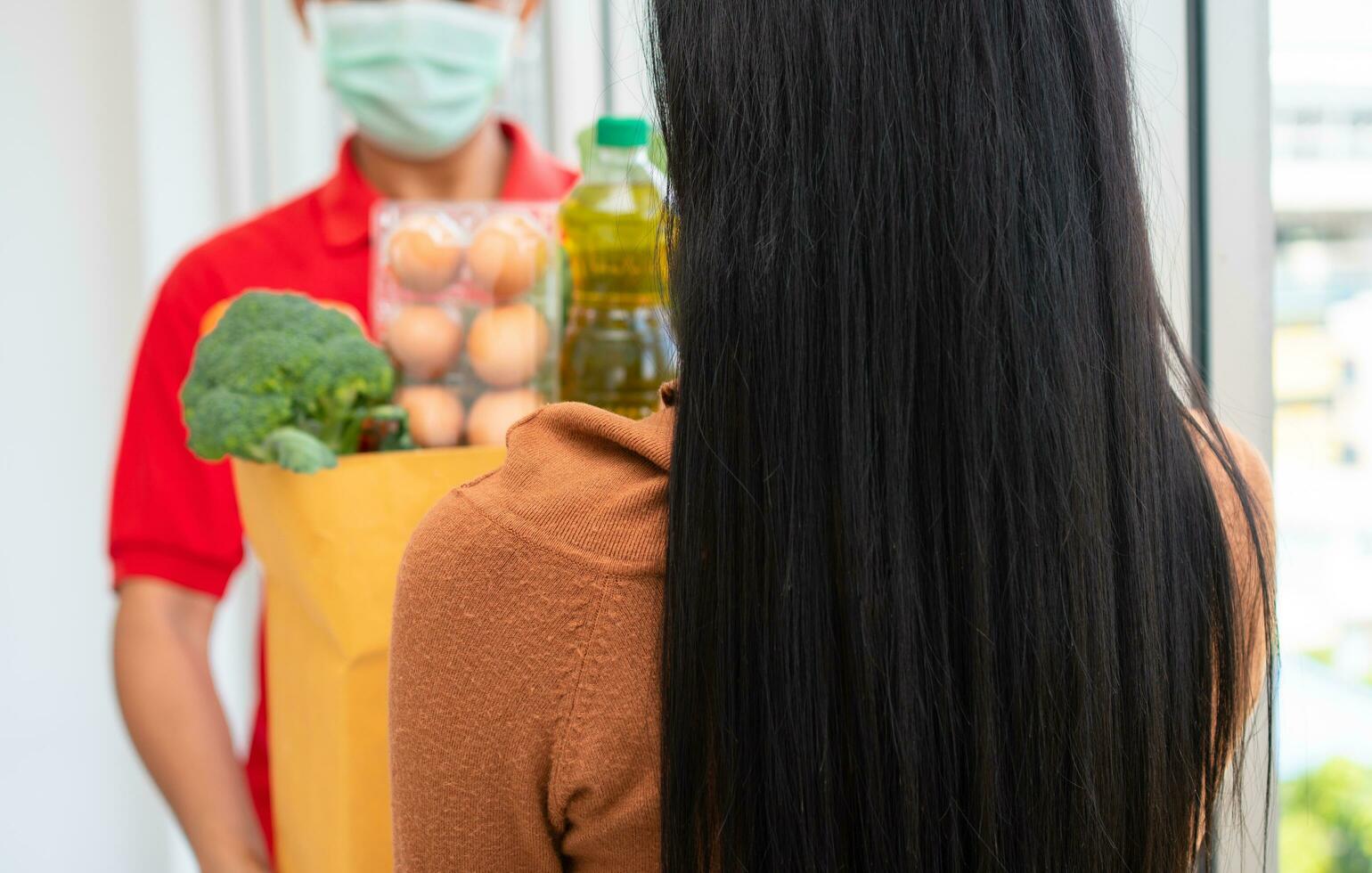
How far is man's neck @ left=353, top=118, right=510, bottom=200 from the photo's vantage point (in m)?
1.41

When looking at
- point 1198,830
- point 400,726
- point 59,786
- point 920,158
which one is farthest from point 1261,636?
point 59,786

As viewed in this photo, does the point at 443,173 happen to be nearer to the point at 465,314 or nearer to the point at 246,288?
the point at 246,288

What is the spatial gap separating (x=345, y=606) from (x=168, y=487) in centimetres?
53

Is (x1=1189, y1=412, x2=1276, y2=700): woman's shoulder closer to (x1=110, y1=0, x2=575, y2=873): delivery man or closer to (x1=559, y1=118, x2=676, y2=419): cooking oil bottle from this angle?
(x1=559, y1=118, x2=676, y2=419): cooking oil bottle

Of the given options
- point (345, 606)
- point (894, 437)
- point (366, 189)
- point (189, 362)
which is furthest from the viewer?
point (366, 189)

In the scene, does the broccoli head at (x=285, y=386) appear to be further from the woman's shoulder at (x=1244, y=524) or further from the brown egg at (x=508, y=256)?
the woman's shoulder at (x=1244, y=524)

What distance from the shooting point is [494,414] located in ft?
2.81

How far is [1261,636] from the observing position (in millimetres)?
654

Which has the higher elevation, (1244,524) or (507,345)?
(507,345)

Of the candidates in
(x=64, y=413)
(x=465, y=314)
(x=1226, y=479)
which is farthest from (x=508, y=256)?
(x=64, y=413)

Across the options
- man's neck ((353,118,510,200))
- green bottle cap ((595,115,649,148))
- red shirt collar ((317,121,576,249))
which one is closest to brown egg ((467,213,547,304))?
green bottle cap ((595,115,649,148))

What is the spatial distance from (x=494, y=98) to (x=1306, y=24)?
0.96m

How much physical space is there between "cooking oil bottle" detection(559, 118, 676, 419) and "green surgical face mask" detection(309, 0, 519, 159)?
528 mm

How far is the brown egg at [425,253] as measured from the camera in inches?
33.4
